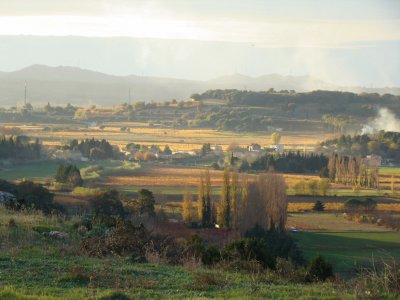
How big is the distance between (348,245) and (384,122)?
3229 inches

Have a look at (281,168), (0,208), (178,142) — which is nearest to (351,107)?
(178,142)

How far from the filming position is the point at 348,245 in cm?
2556

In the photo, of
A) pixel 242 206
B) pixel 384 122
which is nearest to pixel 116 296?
pixel 242 206

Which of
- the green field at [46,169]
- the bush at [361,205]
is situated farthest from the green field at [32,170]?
the bush at [361,205]

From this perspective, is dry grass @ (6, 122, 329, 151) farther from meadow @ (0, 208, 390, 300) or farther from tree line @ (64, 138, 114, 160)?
meadow @ (0, 208, 390, 300)

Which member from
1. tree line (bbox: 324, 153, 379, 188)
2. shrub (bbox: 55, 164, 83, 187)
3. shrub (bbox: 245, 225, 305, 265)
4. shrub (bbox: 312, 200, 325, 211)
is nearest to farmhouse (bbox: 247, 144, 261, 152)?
tree line (bbox: 324, 153, 379, 188)

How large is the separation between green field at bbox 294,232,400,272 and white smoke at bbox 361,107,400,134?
64306mm

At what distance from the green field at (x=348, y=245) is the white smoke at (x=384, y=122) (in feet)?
211

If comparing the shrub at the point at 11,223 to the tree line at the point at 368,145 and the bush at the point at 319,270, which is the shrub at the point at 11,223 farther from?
the tree line at the point at 368,145

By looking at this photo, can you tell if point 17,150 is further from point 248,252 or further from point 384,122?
point 384,122

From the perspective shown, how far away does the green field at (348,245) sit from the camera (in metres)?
22.4

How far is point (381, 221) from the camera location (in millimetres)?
31797

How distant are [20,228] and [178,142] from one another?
65.8 meters

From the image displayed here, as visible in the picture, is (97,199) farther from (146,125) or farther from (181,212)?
(146,125)
